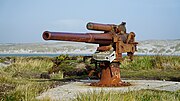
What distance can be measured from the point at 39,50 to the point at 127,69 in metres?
135

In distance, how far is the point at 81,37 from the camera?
29.2 ft

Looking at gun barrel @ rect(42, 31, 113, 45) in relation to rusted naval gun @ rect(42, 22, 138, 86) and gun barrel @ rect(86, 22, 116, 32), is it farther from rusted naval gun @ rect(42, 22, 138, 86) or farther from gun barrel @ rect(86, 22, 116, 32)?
gun barrel @ rect(86, 22, 116, 32)

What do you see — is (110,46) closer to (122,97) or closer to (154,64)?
(122,97)

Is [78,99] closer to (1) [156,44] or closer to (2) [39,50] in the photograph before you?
(1) [156,44]

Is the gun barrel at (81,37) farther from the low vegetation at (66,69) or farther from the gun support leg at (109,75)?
the low vegetation at (66,69)

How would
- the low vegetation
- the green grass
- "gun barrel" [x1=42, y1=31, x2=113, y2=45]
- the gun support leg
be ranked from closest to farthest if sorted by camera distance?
the green grass
"gun barrel" [x1=42, y1=31, x2=113, y2=45]
the gun support leg
the low vegetation

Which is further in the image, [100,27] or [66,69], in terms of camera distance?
[66,69]

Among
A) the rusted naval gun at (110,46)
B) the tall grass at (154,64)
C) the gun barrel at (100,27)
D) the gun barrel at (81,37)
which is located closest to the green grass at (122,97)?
the gun barrel at (81,37)

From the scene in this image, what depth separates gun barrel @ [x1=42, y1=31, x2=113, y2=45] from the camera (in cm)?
812

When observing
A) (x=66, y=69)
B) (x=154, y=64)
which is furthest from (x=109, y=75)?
(x=154, y=64)

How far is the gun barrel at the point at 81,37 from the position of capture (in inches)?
320

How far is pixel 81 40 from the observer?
29.4 ft

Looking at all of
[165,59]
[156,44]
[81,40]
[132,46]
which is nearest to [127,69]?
[165,59]

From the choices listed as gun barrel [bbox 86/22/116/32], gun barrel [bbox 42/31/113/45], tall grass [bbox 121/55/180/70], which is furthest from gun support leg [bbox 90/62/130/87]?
tall grass [bbox 121/55/180/70]
